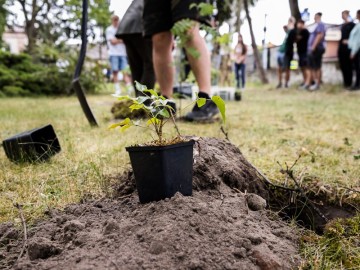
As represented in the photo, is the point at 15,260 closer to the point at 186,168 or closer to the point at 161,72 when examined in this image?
the point at 186,168

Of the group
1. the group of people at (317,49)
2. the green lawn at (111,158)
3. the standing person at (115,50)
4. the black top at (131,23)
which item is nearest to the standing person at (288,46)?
the group of people at (317,49)

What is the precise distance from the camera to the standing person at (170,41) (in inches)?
118

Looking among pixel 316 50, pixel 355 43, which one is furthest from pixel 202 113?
pixel 316 50

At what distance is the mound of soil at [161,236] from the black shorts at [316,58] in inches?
372

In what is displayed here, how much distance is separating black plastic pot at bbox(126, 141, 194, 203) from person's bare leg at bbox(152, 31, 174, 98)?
2196 mm

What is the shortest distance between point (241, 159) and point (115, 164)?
0.62 m

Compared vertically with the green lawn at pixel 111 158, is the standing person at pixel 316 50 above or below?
above

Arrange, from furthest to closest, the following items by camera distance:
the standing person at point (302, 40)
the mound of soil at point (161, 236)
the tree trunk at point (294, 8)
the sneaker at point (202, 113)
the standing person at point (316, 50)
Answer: the tree trunk at point (294, 8) < the standing person at point (302, 40) < the standing person at point (316, 50) < the sneaker at point (202, 113) < the mound of soil at point (161, 236)

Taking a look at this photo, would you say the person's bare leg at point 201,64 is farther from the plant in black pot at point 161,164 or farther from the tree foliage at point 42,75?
the tree foliage at point 42,75

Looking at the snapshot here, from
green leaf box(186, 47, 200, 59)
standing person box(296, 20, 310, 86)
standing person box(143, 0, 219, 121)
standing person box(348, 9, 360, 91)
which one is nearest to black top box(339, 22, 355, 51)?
standing person box(348, 9, 360, 91)

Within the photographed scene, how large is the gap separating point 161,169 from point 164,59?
2.31 metres

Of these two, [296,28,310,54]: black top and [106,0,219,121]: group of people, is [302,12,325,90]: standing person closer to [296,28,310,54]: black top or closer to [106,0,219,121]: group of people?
[296,28,310,54]: black top

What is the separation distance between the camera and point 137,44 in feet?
13.4

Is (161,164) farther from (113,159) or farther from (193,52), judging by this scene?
(193,52)
